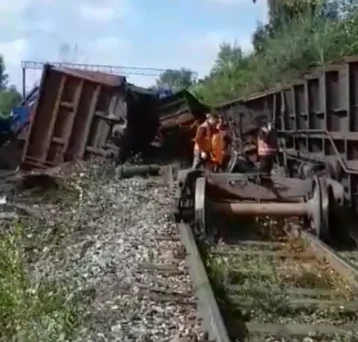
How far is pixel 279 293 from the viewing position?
7.07 m

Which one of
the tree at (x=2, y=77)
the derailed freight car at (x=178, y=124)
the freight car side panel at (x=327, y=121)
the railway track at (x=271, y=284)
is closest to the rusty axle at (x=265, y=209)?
the railway track at (x=271, y=284)

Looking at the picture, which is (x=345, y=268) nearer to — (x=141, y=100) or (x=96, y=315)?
(x=96, y=315)

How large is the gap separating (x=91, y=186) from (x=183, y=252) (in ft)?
24.4

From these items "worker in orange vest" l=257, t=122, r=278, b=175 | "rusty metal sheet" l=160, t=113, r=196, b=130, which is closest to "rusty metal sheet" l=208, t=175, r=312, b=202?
"worker in orange vest" l=257, t=122, r=278, b=175

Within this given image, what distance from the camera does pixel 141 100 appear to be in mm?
21453

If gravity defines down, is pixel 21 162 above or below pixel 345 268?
above

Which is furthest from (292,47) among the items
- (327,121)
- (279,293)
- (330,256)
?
(279,293)

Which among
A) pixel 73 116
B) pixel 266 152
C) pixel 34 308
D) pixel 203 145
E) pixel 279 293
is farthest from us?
pixel 73 116

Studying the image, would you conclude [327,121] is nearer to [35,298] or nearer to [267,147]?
[267,147]

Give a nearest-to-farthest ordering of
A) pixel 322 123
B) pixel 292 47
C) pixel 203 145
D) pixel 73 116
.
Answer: pixel 322 123 → pixel 203 145 → pixel 73 116 → pixel 292 47

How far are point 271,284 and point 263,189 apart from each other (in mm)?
3694

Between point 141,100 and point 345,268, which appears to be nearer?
point 345,268

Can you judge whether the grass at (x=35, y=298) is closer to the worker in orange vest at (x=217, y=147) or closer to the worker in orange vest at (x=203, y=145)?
the worker in orange vest at (x=203, y=145)

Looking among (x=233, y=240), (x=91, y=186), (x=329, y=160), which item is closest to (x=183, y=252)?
(x=233, y=240)
